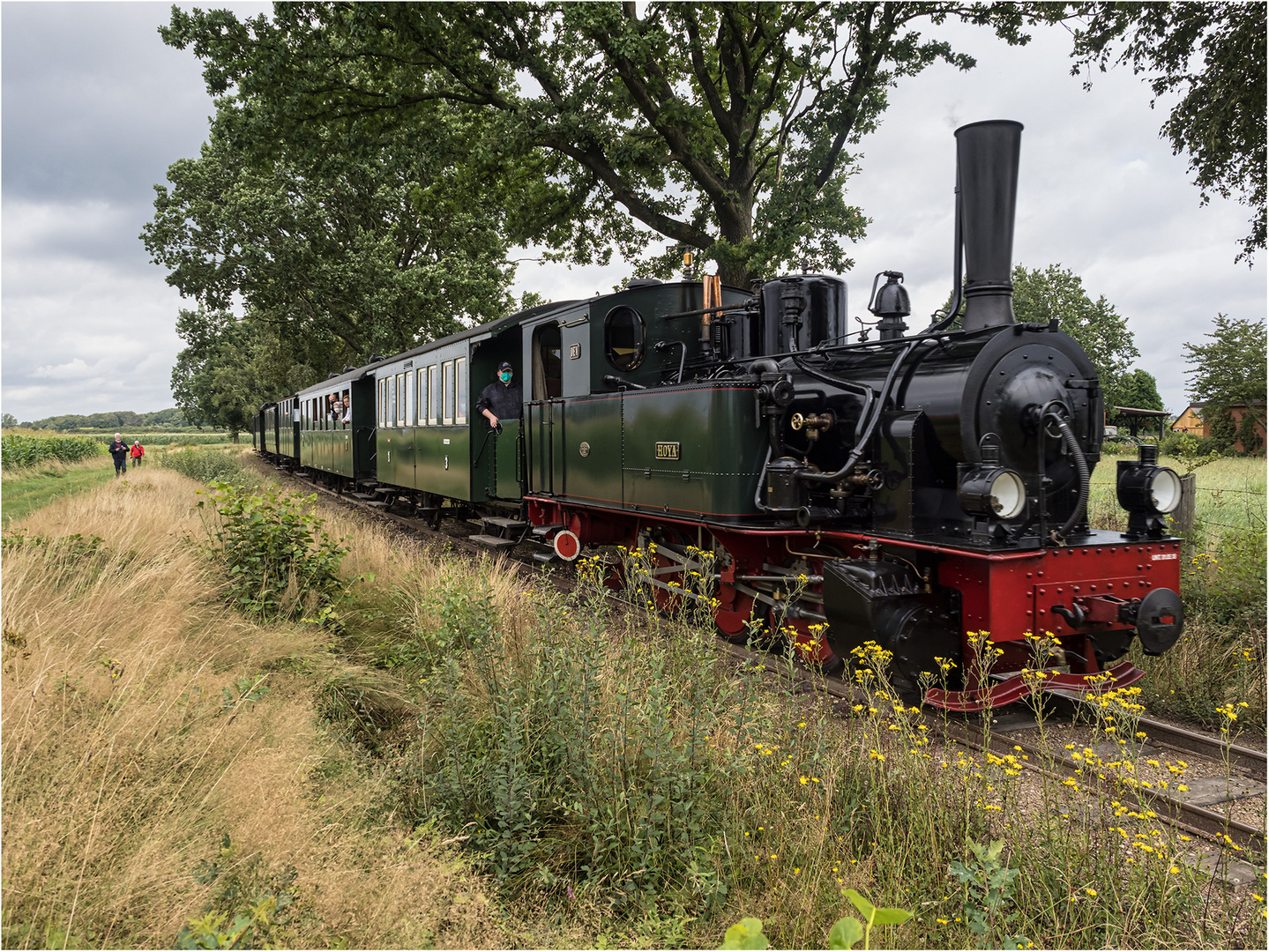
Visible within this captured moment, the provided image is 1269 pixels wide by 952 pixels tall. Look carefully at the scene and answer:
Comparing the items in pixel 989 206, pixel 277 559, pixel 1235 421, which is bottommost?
pixel 277 559

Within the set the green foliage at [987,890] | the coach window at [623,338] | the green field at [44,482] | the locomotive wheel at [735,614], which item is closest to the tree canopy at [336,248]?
the green field at [44,482]

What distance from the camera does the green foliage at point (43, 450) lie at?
26.4m

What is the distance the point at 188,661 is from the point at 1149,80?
471 inches

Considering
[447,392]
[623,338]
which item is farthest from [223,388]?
[623,338]

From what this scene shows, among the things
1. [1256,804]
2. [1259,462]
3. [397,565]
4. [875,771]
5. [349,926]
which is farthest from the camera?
[1259,462]

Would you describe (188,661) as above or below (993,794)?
above

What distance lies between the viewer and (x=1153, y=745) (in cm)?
456

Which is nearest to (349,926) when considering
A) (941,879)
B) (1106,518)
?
(941,879)

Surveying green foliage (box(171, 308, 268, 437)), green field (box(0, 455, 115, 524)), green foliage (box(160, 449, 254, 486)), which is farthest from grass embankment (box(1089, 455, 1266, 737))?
green foliage (box(171, 308, 268, 437))

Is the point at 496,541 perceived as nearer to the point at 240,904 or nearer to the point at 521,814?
the point at 521,814

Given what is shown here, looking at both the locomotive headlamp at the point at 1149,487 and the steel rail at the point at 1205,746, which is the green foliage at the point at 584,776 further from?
the locomotive headlamp at the point at 1149,487

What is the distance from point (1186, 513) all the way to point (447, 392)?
969 centimetres

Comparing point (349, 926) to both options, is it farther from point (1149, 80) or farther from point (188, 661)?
point (1149, 80)

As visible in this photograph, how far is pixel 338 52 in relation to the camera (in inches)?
518
